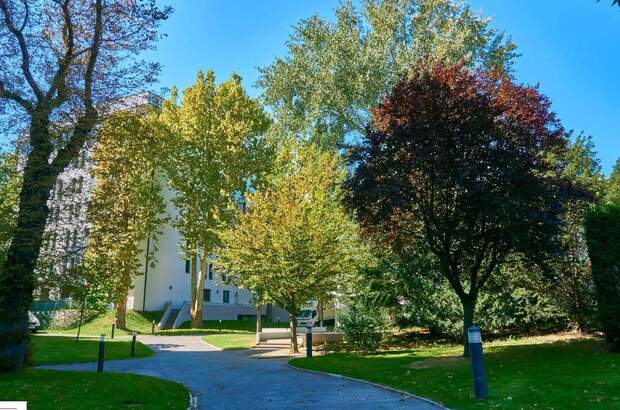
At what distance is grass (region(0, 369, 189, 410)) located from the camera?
9219mm

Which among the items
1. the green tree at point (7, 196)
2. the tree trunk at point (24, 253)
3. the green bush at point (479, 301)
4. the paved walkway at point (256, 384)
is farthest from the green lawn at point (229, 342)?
the green tree at point (7, 196)

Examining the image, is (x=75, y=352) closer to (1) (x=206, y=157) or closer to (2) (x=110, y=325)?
(2) (x=110, y=325)

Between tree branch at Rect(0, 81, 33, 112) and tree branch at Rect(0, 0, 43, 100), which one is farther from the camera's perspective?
tree branch at Rect(0, 0, 43, 100)

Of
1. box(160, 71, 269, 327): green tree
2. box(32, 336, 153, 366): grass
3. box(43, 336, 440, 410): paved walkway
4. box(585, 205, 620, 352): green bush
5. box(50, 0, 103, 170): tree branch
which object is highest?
box(160, 71, 269, 327): green tree

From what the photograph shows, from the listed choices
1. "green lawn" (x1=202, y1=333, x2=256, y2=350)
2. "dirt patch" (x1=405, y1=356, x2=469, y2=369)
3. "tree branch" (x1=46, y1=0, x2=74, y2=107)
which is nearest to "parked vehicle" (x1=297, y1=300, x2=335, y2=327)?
"green lawn" (x1=202, y1=333, x2=256, y2=350)

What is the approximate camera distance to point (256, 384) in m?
12.6

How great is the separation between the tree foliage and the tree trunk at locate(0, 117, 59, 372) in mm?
9230

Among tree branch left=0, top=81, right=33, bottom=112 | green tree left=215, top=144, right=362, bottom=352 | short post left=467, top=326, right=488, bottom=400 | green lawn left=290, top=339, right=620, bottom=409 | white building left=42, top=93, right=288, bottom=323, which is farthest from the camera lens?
green tree left=215, top=144, right=362, bottom=352

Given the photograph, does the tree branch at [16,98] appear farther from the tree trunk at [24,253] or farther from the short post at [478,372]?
the short post at [478,372]

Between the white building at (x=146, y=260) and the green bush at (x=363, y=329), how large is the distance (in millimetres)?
10304

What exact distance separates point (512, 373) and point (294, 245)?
34.5 feet

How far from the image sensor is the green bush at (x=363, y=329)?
19.4 meters

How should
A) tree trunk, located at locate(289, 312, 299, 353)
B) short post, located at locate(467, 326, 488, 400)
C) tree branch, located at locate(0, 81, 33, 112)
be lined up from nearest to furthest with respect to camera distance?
short post, located at locate(467, 326, 488, 400)
tree branch, located at locate(0, 81, 33, 112)
tree trunk, located at locate(289, 312, 299, 353)

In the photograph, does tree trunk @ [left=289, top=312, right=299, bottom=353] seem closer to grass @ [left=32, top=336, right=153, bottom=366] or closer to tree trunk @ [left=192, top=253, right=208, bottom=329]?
grass @ [left=32, top=336, right=153, bottom=366]
